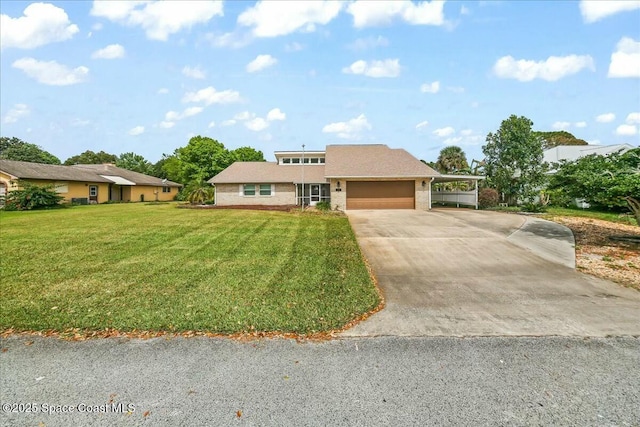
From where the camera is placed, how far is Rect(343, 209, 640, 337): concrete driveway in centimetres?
446

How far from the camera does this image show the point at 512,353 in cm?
375

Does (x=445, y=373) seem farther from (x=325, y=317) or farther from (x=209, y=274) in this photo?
(x=209, y=274)

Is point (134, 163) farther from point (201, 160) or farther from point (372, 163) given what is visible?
point (372, 163)

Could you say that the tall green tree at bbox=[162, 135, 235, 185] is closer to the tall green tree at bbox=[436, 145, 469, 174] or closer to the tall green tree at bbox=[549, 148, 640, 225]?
the tall green tree at bbox=[436, 145, 469, 174]

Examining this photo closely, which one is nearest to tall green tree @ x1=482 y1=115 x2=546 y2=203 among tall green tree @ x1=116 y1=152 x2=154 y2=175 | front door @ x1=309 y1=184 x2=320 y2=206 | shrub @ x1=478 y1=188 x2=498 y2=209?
shrub @ x1=478 y1=188 x2=498 y2=209

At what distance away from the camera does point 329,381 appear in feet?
10.6

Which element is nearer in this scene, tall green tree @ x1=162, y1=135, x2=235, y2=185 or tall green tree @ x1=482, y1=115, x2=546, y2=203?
tall green tree @ x1=482, y1=115, x2=546, y2=203

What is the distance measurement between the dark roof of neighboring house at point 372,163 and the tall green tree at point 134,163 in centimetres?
4294

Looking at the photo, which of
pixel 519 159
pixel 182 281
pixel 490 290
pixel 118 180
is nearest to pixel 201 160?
pixel 118 180

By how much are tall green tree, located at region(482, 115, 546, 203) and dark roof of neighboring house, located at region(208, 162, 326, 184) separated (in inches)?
508

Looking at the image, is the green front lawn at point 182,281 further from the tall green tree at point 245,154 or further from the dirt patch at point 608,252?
the tall green tree at point 245,154

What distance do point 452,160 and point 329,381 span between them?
3895cm

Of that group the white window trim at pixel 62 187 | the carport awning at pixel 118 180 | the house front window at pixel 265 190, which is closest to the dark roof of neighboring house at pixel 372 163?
the house front window at pixel 265 190

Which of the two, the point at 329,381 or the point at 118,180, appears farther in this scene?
the point at 118,180
